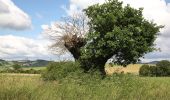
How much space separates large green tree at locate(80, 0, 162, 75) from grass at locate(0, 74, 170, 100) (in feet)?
66.2

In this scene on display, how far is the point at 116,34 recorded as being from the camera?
33.9 m

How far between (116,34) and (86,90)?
2197 centimetres

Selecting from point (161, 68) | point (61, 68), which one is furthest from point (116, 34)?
point (161, 68)

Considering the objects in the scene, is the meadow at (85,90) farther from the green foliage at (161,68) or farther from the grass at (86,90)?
the green foliage at (161,68)

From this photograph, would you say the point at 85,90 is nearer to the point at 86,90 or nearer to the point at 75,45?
the point at 86,90

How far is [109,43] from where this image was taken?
1337 inches

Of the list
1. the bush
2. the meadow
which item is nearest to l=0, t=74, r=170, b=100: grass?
the meadow

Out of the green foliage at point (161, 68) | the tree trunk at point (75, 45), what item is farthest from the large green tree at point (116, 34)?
the green foliage at point (161, 68)

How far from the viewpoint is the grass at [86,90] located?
36.0 feet

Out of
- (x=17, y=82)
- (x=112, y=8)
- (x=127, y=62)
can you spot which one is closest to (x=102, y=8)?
(x=112, y=8)

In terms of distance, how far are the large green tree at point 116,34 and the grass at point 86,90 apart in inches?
795

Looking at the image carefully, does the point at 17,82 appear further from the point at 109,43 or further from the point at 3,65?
the point at 109,43

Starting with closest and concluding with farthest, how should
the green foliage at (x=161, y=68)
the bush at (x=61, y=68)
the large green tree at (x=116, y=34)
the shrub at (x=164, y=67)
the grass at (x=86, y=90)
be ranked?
the grass at (x=86, y=90)
the bush at (x=61, y=68)
the large green tree at (x=116, y=34)
the green foliage at (x=161, y=68)
the shrub at (x=164, y=67)

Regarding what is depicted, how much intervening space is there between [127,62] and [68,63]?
7716 millimetres
